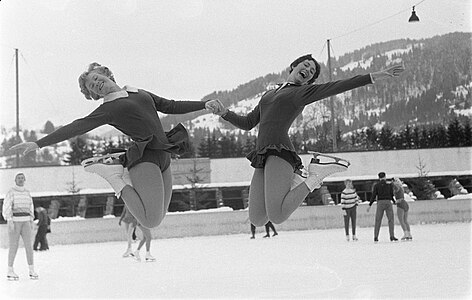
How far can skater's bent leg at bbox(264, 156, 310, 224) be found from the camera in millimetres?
4289

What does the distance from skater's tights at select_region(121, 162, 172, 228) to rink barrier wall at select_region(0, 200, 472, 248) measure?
11.2m

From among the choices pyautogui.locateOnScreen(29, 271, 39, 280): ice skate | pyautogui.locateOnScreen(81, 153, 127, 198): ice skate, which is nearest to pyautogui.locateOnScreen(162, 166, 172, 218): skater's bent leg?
pyautogui.locateOnScreen(81, 153, 127, 198): ice skate

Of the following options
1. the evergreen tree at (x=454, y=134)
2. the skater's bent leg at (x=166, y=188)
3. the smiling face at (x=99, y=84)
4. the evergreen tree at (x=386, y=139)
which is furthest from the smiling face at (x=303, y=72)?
the evergreen tree at (x=454, y=134)

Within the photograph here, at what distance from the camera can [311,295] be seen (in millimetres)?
7262

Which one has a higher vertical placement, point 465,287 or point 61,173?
point 61,173

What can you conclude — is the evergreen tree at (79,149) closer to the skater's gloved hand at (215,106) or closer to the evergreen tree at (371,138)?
the evergreen tree at (371,138)

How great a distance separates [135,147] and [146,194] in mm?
278

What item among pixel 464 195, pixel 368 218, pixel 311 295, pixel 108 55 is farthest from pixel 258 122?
pixel 108 55

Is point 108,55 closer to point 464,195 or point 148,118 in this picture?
point 464,195

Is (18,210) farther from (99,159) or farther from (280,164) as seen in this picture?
(280,164)

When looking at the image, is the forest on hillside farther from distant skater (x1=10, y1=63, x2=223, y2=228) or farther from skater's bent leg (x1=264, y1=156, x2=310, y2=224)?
skater's bent leg (x1=264, y1=156, x2=310, y2=224)

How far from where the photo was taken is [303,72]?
447 cm

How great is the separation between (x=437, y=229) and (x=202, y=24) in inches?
395

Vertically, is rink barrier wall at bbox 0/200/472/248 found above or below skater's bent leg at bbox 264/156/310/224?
below
